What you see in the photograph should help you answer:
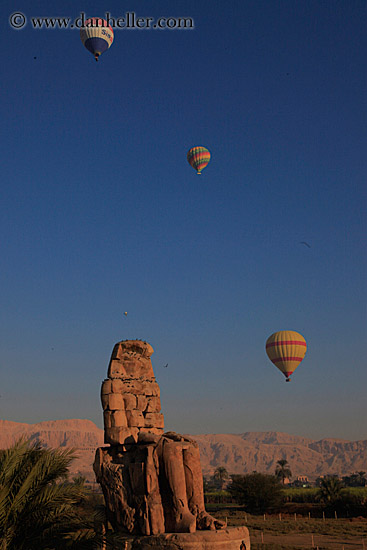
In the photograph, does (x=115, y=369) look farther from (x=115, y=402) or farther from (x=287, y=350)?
(x=287, y=350)

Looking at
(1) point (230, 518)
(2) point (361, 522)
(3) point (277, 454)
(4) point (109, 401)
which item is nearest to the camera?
(4) point (109, 401)

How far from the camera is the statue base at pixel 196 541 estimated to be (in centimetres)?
1302

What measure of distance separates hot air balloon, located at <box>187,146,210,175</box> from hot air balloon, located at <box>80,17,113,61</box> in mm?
11386

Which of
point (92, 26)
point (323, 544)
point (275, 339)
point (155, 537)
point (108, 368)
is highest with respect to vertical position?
point (92, 26)

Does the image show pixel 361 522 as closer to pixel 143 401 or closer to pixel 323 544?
pixel 323 544

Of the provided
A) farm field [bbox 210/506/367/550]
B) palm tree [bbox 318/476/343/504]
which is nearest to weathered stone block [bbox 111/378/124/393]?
farm field [bbox 210/506/367/550]

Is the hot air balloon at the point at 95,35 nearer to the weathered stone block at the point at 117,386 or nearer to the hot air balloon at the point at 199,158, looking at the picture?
the hot air balloon at the point at 199,158

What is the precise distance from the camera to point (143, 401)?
1814 cm

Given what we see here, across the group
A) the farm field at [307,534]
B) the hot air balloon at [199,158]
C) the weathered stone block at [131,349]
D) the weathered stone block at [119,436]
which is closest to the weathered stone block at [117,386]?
the weathered stone block at [131,349]

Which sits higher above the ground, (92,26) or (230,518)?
(92,26)

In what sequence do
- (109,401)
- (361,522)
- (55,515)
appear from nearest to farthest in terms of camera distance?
(55,515) → (109,401) → (361,522)

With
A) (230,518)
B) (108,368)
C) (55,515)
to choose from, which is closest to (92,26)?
(108,368)

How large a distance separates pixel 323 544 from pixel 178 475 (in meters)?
18.2

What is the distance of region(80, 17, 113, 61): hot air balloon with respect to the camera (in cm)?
3325
